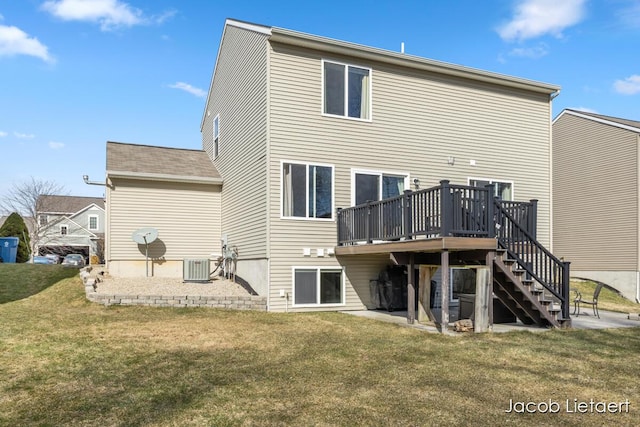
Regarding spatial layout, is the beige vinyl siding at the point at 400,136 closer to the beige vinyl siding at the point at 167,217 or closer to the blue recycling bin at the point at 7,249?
the beige vinyl siding at the point at 167,217

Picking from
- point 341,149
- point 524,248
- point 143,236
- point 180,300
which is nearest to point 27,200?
point 143,236

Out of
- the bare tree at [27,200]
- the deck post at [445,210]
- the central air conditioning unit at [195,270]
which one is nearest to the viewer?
the deck post at [445,210]

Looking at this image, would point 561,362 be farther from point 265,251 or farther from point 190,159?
point 190,159

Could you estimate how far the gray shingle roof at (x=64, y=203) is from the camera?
4178 cm

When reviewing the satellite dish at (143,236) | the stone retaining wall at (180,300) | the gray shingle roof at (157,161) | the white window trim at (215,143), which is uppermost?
the white window trim at (215,143)

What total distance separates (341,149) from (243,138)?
3.04 metres

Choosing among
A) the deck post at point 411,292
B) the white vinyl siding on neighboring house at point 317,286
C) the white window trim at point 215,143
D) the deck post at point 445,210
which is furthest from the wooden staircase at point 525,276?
the white window trim at point 215,143

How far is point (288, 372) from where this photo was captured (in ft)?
19.6

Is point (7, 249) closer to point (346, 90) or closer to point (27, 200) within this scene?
point (346, 90)

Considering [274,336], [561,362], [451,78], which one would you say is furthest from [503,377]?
[451,78]

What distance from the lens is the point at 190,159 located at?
16609mm

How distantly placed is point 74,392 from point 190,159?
12.3m

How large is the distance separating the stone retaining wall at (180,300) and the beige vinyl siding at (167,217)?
2.48 m

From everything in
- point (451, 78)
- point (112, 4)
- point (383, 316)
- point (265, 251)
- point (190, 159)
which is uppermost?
point (112, 4)
